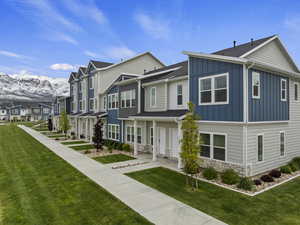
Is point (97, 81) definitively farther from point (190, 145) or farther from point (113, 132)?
point (190, 145)

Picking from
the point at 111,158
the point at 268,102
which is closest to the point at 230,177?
the point at 268,102

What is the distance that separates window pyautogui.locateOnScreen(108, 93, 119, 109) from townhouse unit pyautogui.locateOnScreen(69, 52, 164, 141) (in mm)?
1645

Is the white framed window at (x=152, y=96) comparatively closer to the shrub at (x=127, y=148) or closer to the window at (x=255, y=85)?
the shrub at (x=127, y=148)

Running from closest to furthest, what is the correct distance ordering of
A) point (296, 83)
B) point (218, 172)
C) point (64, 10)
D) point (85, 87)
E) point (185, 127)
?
point (185, 127) < point (218, 172) < point (296, 83) < point (64, 10) < point (85, 87)

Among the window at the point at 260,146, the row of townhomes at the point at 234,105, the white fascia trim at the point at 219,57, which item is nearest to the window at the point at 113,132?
the row of townhomes at the point at 234,105

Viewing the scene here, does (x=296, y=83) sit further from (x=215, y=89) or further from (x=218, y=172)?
(x=218, y=172)

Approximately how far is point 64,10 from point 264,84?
788 inches

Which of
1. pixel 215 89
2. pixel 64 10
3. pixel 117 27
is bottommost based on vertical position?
pixel 215 89

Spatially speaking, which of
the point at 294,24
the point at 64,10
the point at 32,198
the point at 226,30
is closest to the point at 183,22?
the point at 226,30

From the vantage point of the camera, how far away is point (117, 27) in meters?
31.6

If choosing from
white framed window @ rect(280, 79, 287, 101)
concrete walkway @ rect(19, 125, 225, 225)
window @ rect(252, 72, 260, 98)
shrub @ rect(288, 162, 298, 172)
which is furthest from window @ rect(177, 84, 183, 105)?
shrub @ rect(288, 162, 298, 172)

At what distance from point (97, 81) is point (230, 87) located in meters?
19.4

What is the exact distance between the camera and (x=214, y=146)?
11.7 metres

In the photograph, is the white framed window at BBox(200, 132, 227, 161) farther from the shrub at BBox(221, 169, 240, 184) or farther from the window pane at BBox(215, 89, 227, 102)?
the window pane at BBox(215, 89, 227, 102)
